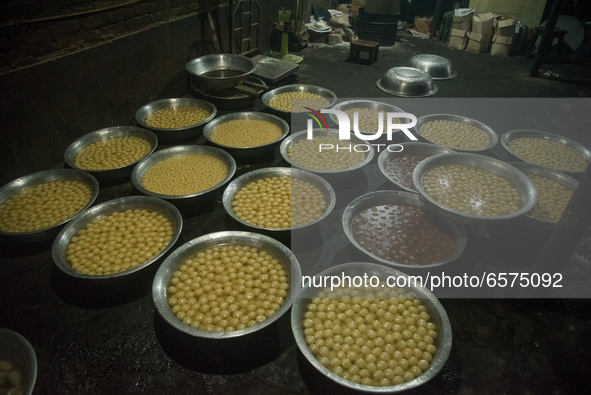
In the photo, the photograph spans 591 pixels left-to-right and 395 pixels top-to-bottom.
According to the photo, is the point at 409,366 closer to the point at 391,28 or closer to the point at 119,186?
the point at 119,186

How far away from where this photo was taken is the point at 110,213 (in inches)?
130

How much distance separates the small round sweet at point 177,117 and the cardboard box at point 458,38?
7.36m

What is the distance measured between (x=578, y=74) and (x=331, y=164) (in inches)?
283

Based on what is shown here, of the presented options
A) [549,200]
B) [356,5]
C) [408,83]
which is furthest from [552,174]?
[356,5]

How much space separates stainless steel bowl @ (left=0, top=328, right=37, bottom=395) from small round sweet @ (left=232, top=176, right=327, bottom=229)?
1731 mm

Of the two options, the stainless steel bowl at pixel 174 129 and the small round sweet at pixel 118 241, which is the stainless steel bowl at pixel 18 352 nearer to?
the small round sweet at pixel 118 241

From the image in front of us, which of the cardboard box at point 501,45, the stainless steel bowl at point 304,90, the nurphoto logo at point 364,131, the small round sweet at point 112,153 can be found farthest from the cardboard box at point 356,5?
the small round sweet at point 112,153

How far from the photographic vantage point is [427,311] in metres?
2.53

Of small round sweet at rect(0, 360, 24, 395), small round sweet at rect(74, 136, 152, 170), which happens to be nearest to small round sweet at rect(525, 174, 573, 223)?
small round sweet at rect(0, 360, 24, 395)

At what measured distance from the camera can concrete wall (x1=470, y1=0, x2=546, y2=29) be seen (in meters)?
8.82

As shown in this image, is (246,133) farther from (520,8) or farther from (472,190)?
(520,8)

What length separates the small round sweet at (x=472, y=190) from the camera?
10.8 feet

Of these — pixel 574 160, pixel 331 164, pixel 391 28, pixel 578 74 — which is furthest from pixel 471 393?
pixel 391 28

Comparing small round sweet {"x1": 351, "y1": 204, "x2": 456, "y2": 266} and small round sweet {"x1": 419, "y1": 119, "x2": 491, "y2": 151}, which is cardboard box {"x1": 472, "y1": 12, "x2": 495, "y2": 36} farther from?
small round sweet {"x1": 351, "y1": 204, "x2": 456, "y2": 266}
